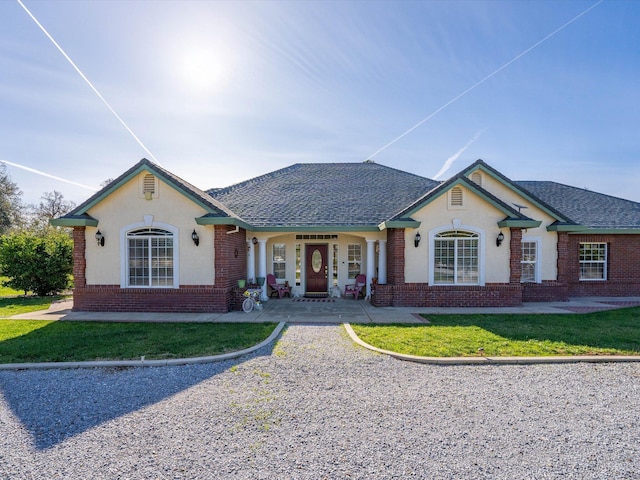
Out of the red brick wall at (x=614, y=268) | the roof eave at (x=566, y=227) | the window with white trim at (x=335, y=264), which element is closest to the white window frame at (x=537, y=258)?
the roof eave at (x=566, y=227)

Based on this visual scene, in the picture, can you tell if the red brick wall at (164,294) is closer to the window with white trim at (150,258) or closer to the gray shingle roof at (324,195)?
the window with white trim at (150,258)

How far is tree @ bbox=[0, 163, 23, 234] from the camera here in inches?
1304

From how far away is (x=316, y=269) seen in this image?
50.4 feet

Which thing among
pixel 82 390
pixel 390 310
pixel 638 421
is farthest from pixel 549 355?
pixel 82 390

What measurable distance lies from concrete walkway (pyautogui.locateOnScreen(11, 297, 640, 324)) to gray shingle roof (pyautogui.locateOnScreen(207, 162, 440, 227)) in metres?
3.30

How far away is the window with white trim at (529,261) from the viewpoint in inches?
565

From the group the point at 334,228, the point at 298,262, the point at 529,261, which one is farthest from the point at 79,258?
the point at 529,261

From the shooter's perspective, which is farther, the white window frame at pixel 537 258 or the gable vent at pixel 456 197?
the white window frame at pixel 537 258

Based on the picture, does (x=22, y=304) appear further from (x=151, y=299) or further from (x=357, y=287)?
(x=357, y=287)

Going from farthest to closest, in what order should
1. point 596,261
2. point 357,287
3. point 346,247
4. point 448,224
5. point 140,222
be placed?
point 596,261 → point 346,247 → point 357,287 → point 448,224 → point 140,222

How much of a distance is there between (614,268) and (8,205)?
157 ft

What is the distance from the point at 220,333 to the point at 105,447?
468 centimetres

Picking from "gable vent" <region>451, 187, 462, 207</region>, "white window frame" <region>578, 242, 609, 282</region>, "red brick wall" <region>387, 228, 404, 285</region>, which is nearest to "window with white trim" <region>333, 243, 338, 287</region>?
"red brick wall" <region>387, 228, 404, 285</region>

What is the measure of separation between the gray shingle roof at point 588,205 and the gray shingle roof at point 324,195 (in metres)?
A: 6.20
